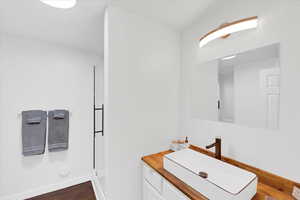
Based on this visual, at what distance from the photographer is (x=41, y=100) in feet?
6.01

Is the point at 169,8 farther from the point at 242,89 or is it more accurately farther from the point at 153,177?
the point at 153,177

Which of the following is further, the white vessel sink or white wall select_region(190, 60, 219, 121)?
white wall select_region(190, 60, 219, 121)

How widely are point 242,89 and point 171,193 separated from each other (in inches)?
40.5

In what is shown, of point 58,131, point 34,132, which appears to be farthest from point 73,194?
point 34,132

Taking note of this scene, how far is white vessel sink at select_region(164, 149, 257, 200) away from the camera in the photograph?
720 millimetres

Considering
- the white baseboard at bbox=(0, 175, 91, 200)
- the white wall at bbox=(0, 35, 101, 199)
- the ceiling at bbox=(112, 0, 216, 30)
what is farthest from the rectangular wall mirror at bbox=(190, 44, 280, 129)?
the white baseboard at bbox=(0, 175, 91, 200)

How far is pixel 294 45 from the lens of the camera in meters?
0.82

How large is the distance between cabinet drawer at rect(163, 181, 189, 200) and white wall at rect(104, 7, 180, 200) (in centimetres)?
40

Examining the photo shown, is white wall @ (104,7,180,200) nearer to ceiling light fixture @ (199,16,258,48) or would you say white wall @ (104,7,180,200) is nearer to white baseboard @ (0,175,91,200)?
ceiling light fixture @ (199,16,258,48)

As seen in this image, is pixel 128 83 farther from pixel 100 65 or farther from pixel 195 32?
pixel 100 65

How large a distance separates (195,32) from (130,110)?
1171mm

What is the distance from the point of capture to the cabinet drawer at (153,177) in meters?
1.08

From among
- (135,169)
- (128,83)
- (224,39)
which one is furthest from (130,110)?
(224,39)

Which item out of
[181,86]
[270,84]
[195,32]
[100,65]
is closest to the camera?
[270,84]
